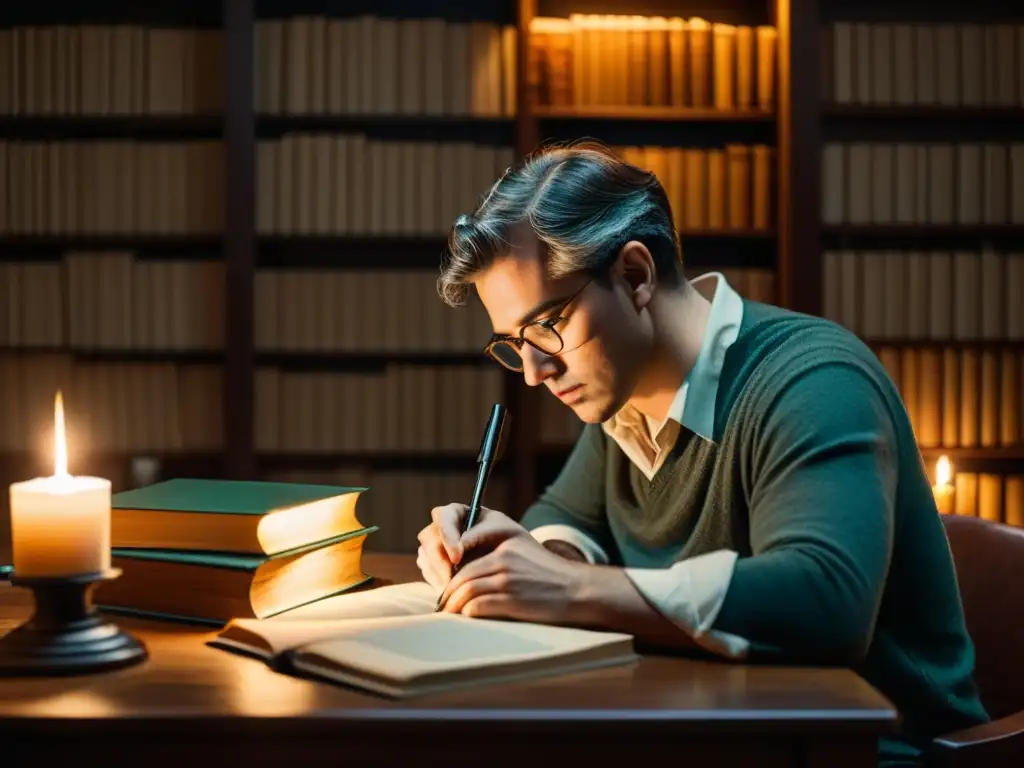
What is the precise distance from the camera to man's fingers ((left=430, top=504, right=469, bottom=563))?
3.70ft

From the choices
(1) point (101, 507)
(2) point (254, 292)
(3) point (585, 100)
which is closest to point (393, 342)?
(2) point (254, 292)

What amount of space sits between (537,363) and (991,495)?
246 centimetres

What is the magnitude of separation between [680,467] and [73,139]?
2.69 meters

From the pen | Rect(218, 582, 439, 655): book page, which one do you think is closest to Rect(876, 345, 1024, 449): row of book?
the pen

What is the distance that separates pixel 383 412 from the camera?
3.33 metres

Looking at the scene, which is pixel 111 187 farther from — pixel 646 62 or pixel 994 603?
pixel 994 603

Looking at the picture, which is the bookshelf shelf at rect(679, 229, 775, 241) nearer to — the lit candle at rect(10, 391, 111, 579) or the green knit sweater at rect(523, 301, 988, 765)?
the green knit sweater at rect(523, 301, 988, 765)

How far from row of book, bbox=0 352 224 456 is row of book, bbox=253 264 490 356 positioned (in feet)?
0.75

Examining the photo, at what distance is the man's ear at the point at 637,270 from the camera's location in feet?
4.21

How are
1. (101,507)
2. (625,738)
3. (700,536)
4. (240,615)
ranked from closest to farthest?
(625,738)
(101,507)
(240,615)
(700,536)

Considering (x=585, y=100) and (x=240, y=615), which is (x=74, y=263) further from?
(x=240, y=615)

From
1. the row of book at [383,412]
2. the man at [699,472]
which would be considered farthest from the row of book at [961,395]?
the man at [699,472]

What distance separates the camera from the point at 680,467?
1323 millimetres

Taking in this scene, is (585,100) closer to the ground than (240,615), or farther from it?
farther from it
